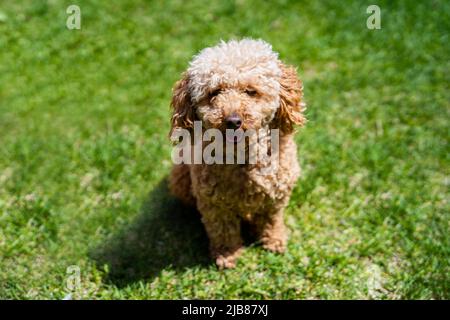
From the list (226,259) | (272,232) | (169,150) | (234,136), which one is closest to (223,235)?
(226,259)

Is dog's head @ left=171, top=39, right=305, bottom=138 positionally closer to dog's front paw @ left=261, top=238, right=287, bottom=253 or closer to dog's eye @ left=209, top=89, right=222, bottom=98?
dog's eye @ left=209, top=89, right=222, bottom=98

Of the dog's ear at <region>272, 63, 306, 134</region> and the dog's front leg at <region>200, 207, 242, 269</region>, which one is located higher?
the dog's ear at <region>272, 63, 306, 134</region>

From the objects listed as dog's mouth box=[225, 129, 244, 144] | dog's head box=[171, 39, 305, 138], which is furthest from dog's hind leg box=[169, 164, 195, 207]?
dog's mouth box=[225, 129, 244, 144]

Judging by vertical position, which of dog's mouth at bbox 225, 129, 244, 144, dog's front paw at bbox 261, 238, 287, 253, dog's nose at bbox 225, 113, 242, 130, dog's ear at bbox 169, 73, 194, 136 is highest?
dog's ear at bbox 169, 73, 194, 136

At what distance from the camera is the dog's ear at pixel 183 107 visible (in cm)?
311

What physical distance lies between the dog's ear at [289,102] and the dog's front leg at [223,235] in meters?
0.71

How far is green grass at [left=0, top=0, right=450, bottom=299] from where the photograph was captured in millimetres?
3621

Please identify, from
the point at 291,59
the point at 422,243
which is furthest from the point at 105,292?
the point at 291,59

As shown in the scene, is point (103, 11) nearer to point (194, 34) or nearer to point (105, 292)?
point (194, 34)

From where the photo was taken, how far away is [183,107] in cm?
313

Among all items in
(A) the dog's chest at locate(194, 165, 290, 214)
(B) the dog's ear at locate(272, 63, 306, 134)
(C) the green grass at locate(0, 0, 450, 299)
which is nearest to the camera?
(B) the dog's ear at locate(272, 63, 306, 134)

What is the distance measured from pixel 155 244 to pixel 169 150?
3.01ft

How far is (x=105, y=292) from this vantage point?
3523 millimetres
